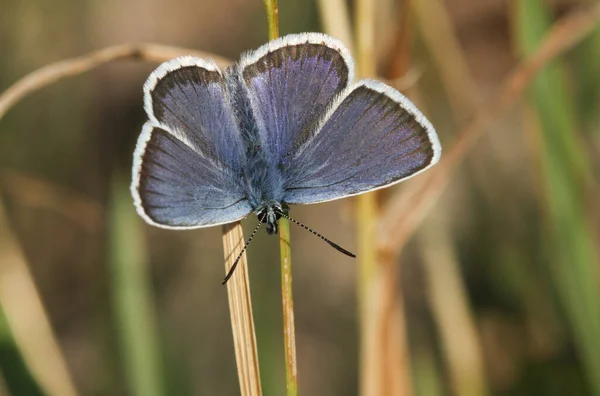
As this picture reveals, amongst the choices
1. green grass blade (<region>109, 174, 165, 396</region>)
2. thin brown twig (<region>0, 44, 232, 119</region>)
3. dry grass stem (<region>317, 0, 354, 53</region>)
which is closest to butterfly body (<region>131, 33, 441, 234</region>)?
thin brown twig (<region>0, 44, 232, 119</region>)

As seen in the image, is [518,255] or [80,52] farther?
[80,52]

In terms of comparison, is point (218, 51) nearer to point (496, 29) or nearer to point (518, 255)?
point (496, 29)

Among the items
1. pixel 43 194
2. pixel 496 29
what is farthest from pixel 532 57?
pixel 496 29

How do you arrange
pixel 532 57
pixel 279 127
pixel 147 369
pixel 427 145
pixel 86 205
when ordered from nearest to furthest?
1. pixel 427 145
2. pixel 279 127
3. pixel 532 57
4. pixel 147 369
5. pixel 86 205

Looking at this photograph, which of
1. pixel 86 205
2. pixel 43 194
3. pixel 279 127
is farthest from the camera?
pixel 86 205

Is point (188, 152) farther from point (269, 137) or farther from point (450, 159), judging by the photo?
point (450, 159)

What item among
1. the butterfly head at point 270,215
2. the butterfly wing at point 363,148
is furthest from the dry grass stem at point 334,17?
the butterfly head at point 270,215

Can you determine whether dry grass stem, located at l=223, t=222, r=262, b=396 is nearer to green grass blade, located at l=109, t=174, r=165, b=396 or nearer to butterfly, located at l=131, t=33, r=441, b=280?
butterfly, located at l=131, t=33, r=441, b=280
